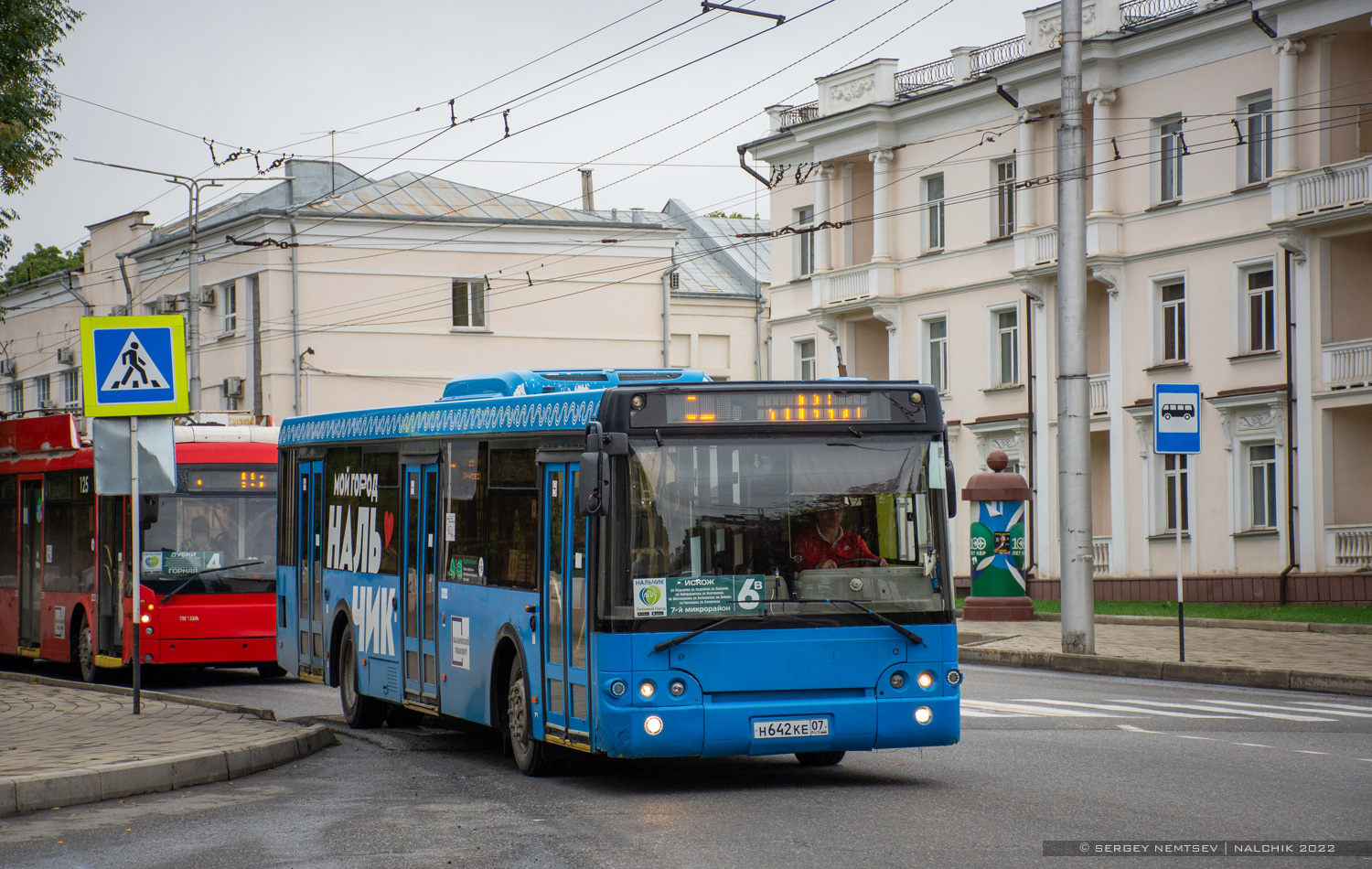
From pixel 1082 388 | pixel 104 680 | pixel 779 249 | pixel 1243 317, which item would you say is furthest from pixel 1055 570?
pixel 104 680

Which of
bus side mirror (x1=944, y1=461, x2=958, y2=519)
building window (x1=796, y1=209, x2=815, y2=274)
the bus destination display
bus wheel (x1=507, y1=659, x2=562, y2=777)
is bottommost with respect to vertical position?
bus wheel (x1=507, y1=659, x2=562, y2=777)

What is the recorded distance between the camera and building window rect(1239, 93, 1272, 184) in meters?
33.7

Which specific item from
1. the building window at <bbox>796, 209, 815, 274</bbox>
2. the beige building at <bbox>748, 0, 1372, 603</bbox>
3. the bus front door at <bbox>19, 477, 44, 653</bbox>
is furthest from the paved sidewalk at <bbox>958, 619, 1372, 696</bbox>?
the building window at <bbox>796, 209, 815, 274</bbox>

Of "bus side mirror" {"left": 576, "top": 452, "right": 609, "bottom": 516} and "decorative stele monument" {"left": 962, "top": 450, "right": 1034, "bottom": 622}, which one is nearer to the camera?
"bus side mirror" {"left": 576, "top": 452, "right": 609, "bottom": 516}

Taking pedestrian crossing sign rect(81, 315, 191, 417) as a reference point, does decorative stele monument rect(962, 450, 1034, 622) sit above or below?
below

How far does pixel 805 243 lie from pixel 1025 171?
897cm

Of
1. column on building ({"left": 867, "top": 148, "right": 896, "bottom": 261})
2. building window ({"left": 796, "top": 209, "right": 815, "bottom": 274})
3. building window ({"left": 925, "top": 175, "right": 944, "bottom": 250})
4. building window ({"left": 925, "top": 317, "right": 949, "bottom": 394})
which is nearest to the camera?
building window ({"left": 925, "top": 175, "right": 944, "bottom": 250})

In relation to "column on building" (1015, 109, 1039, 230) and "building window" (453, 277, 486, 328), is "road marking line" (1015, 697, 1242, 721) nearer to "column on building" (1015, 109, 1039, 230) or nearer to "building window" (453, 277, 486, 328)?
"column on building" (1015, 109, 1039, 230)

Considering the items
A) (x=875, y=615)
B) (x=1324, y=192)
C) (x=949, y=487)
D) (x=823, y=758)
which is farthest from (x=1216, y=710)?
(x=1324, y=192)

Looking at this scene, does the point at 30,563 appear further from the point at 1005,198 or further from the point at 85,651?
the point at 1005,198

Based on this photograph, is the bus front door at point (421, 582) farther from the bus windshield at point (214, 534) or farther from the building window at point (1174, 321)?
the building window at point (1174, 321)

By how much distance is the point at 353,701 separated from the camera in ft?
49.4

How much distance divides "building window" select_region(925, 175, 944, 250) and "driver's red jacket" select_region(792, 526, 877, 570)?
3236cm

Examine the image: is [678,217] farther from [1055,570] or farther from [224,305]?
[1055,570]
